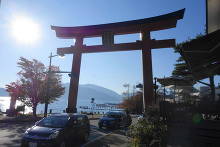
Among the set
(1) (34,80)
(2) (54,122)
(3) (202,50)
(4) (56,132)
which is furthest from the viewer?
(1) (34,80)

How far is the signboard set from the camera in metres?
10.7

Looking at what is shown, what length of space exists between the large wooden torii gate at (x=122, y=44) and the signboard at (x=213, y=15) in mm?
8686

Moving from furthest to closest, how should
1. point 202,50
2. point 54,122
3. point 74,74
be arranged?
1. point 74,74
2. point 54,122
3. point 202,50

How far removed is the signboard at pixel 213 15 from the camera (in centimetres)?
1070

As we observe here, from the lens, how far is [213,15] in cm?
→ 1120

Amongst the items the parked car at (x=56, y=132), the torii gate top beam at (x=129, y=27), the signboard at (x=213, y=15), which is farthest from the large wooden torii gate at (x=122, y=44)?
the signboard at (x=213, y=15)

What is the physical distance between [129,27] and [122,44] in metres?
1.64

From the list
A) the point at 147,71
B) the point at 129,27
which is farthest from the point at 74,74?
the point at 147,71

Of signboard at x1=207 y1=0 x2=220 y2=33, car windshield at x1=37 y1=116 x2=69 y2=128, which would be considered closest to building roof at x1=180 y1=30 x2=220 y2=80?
signboard at x1=207 y1=0 x2=220 y2=33

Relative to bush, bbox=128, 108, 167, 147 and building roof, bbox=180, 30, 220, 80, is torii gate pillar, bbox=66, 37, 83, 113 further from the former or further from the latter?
bush, bbox=128, 108, 167, 147

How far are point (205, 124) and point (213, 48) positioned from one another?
3.37 meters

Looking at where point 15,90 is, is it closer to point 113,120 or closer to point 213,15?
point 113,120

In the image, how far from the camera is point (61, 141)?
10562 millimetres

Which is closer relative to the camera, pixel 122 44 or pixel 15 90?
pixel 122 44
